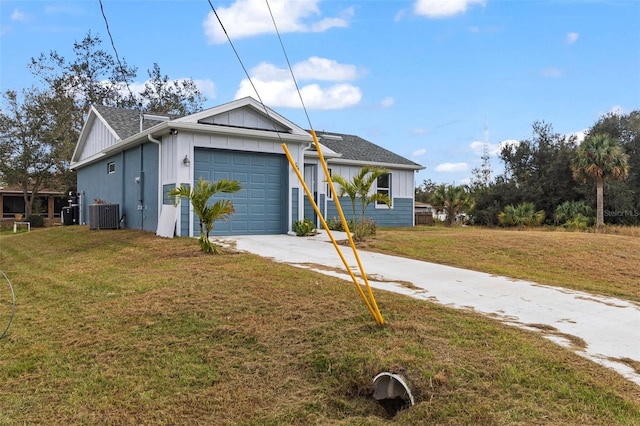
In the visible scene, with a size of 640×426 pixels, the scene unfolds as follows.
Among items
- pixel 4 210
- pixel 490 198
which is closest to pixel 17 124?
pixel 4 210

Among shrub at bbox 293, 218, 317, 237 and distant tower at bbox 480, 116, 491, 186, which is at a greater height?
distant tower at bbox 480, 116, 491, 186

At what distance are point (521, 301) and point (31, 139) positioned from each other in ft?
104

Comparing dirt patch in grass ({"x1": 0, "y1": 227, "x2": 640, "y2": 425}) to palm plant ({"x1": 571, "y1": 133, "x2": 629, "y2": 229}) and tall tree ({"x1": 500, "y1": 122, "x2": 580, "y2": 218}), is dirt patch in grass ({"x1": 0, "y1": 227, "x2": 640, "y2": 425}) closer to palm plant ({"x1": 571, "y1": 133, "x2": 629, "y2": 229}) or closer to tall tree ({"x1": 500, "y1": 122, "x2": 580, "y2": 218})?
palm plant ({"x1": 571, "y1": 133, "x2": 629, "y2": 229})

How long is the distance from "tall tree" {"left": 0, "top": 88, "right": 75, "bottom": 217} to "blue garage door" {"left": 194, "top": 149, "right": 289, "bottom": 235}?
815 inches

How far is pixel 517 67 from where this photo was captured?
1238cm

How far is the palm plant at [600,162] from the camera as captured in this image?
22266 mm

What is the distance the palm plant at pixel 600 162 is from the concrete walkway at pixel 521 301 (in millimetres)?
17880

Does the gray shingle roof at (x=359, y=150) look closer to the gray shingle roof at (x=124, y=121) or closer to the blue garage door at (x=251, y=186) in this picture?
the blue garage door at (x=251, y=186)

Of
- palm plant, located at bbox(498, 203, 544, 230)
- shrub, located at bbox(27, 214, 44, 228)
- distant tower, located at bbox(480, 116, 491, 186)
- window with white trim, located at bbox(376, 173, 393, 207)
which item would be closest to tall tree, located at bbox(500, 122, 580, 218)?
palm plant, located at bbox(498, 203, 544, 230)

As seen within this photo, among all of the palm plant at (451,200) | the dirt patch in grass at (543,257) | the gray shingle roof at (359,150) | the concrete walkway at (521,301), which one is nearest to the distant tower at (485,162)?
the palm plant at (451,200)

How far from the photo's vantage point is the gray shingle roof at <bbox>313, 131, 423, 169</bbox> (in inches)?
743

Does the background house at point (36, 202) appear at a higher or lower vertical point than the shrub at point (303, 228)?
higher

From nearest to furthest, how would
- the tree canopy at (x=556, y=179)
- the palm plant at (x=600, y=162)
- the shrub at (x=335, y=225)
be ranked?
the shrub at (x=335, y=225) → the palm plant at (x=600, y=162) → the tree canopy at (x=556, y=179)

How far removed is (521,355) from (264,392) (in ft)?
7.10
